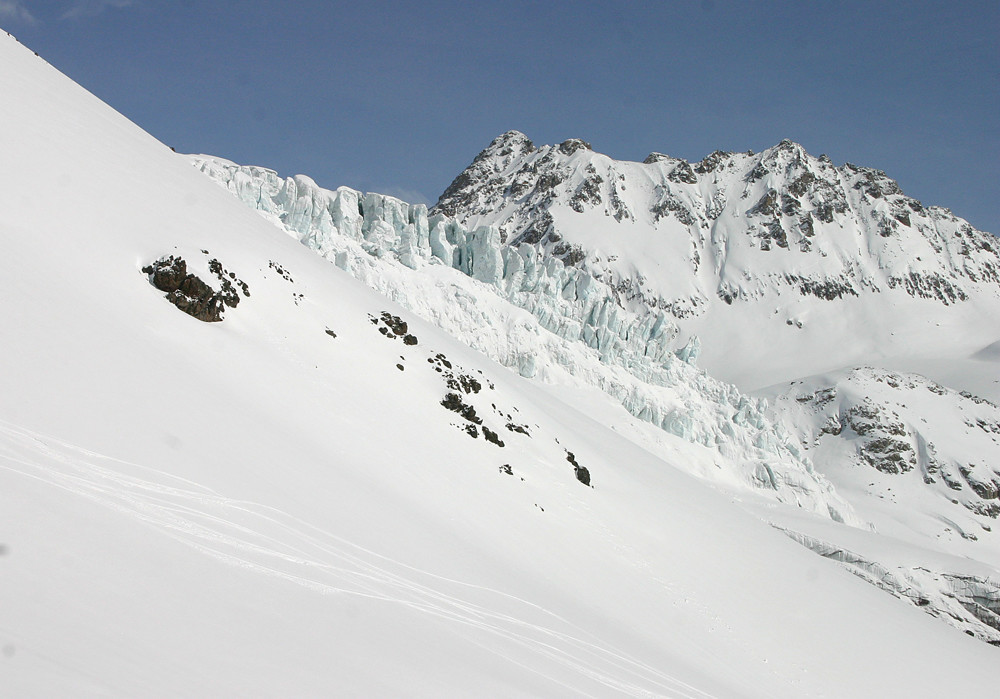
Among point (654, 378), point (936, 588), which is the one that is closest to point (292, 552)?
point (936, 588)

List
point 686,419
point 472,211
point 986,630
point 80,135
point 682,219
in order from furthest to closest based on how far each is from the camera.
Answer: point 472,211
point 682,219
point 686,419
point 986,630
point 80,135

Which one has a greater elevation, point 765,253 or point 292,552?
point 765,253

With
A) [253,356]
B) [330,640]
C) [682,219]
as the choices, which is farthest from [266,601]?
[682,219]

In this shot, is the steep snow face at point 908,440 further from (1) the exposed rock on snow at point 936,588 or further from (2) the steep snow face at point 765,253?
(1) the exposed rock on snow at point 936,588

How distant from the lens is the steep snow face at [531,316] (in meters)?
A: 57.7

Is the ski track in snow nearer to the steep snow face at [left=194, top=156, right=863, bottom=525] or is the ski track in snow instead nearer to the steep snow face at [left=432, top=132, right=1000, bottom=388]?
the steep snow face at [left=194, top=156, right=863, bottom=525]

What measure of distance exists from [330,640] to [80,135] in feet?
70.2

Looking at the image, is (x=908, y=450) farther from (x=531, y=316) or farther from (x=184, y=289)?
(x=184, y=289)

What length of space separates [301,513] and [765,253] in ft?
589

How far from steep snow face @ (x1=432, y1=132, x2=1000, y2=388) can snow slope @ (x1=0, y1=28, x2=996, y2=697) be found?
121 m

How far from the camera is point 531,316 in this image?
65500 mm

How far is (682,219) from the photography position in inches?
7126

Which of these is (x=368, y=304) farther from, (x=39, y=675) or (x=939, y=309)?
(x=939, y=309)

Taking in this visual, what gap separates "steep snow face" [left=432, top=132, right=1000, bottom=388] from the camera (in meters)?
158
